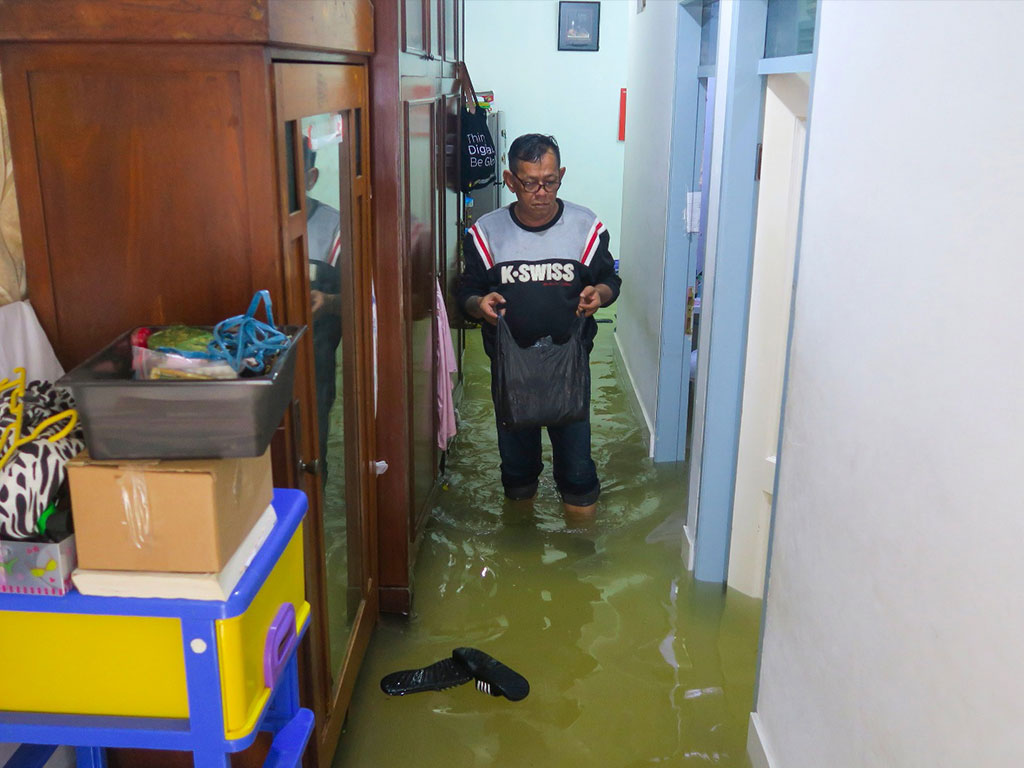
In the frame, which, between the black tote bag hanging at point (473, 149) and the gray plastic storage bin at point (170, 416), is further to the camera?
the black tote bag hanging at point (473, 149)

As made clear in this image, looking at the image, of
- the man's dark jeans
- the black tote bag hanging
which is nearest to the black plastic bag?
the man's dark jeans

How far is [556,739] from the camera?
237 centimetres

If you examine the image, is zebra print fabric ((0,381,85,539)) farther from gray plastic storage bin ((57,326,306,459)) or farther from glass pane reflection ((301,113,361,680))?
glass pane reflection ((301,113,361,680))

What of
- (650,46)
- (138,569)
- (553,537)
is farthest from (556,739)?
(650,46)

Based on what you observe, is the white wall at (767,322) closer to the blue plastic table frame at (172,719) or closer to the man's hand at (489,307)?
the man's hand at (489,307)

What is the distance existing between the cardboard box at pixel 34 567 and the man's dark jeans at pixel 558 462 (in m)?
2.39

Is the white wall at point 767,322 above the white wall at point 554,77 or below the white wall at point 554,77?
below

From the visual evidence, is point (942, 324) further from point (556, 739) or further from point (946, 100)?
point (556, 739)

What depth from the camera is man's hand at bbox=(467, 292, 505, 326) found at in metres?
3.29

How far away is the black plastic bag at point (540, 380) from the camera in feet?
10.7

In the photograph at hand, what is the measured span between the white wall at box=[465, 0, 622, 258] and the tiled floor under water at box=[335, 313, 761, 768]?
4.14 m

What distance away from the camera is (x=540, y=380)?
3.29 metres

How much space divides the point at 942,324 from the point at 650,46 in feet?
12.5

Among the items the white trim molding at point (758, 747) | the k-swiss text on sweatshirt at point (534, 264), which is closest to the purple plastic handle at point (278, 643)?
the white trim molding at point (758, 747)
